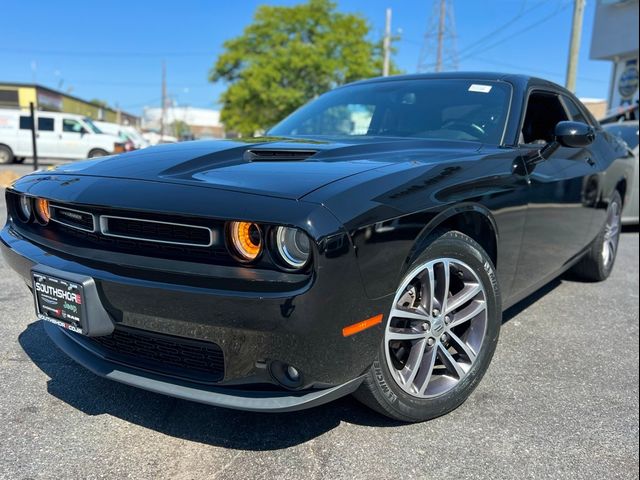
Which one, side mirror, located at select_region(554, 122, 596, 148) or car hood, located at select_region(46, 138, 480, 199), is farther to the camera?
side mirror, located at select_region(554, 122, 596, 148)

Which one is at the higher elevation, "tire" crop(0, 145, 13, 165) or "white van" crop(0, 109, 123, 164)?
"white van" crop(0, 109, 123, 164)

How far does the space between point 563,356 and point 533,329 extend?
372 millimetres

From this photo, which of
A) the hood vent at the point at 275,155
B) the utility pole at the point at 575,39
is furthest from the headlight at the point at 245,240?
the utility pole at the point at 575,39

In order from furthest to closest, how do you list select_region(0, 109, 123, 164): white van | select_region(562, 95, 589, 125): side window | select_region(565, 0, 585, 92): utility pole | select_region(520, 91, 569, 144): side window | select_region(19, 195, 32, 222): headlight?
select_region(0, 109, 123, 164): white van
select_region(565, 0, 585, 92): utility pole
select_region(562, 95, 589, 125): side window
select_region(520, 91, 569, 144): side window
select_region(19, 195, 32, 222): headlight

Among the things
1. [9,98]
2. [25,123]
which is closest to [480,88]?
[25,123]

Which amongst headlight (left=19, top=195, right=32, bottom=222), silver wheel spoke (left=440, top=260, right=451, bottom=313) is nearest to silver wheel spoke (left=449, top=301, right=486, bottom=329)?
silver wheel spoke (left=440, top=260, right=451, bottom=313)

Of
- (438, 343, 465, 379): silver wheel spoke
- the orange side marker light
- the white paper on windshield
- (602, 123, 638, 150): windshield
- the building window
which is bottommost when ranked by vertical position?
(438, 343, 465, 379): silver wheel spoke

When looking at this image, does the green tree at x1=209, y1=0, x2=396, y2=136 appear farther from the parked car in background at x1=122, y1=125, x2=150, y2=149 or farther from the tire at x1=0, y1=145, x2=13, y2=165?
the tire at x1=0, y1=145, x2=13, y2=165

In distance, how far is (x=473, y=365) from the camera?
2.33 m

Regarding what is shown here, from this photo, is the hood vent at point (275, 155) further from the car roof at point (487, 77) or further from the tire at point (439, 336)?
the car roof at point (487, 77)

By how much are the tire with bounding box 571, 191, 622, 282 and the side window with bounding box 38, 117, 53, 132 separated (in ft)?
53.6

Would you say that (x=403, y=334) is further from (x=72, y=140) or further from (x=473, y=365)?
(x=72, y=140)

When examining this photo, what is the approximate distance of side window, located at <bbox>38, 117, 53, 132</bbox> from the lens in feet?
54.6

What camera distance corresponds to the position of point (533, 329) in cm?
338
